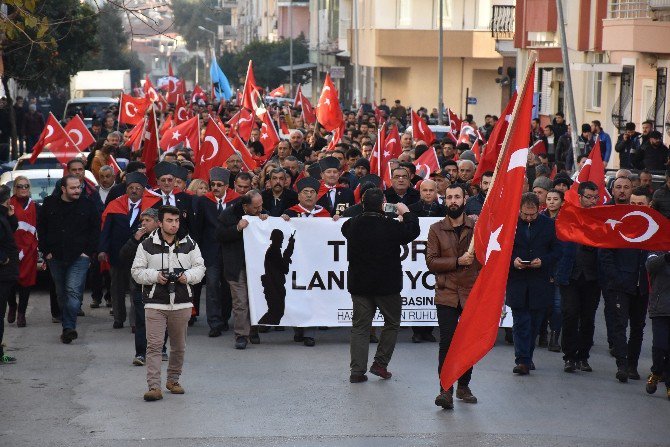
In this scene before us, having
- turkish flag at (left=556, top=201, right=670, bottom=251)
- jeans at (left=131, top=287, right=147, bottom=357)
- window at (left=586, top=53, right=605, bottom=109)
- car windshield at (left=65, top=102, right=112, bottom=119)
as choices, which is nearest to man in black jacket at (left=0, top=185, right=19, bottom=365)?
jeans at (left=131, top=287, right=147, bottom=357)

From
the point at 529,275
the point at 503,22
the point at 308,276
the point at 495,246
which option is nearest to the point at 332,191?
the point at 308,276

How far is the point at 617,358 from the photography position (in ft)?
38.7

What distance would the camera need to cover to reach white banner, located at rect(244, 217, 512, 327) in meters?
13.7

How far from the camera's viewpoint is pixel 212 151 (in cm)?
1833

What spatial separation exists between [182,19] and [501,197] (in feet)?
478

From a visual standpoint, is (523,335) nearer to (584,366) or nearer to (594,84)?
(584,366)

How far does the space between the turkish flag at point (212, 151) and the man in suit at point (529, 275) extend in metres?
7.03

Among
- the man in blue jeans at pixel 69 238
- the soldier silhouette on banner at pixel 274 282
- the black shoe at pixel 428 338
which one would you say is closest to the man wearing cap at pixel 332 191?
the soldier silhouette on banner at pixel 274 282

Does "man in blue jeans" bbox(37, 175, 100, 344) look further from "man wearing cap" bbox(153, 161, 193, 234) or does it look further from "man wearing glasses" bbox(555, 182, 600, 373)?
"man wearing glasses" bbox(555, 182, 600, 373)

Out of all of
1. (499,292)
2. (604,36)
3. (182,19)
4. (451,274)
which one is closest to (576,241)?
(451,274)

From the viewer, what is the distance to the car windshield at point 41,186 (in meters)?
18.0

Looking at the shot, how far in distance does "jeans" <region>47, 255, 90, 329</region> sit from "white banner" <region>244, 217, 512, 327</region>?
5.73 ft

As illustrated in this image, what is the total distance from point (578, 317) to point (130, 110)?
1919 centimetres

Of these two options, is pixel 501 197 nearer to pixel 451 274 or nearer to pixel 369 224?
pixel 451 274
